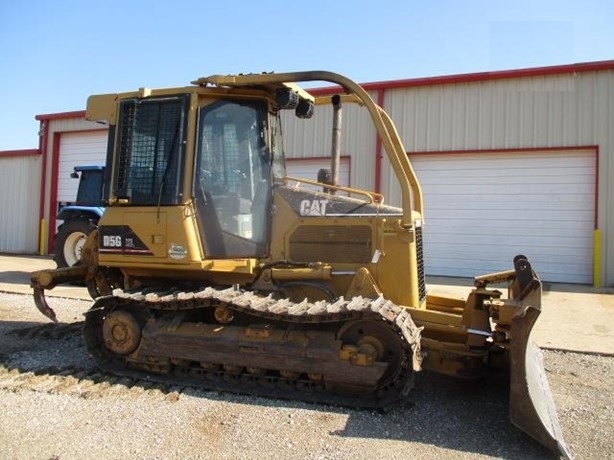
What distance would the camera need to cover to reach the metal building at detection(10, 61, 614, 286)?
41.2ft

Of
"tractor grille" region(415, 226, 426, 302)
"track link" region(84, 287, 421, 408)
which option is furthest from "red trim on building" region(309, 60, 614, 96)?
"track link" region(84, 287, 421, 408)

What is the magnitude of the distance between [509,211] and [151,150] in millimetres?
10078

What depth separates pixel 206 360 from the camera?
492cm

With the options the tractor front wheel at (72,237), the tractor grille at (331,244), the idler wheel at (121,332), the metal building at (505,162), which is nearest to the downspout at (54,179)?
the tractor front wheel at (72,237)

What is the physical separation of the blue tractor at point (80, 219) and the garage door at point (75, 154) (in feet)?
19.8

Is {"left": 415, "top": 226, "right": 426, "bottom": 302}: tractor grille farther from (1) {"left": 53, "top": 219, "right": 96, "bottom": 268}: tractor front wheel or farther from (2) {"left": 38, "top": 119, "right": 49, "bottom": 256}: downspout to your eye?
(2) {"left": 38, "top": 119, "right": 49, "bottom": 256}: downspout

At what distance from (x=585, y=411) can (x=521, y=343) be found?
4.26 ft

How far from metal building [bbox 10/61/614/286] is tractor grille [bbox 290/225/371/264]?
343 inches

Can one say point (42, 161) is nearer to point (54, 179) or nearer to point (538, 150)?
point (54, 179)

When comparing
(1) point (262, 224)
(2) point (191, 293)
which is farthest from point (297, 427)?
(1) point (262, 224)

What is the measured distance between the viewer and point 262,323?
496 cm

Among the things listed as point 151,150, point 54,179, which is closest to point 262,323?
point 151,150

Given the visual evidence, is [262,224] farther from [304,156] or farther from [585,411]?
[304,156]

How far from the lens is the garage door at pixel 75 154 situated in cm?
1817
